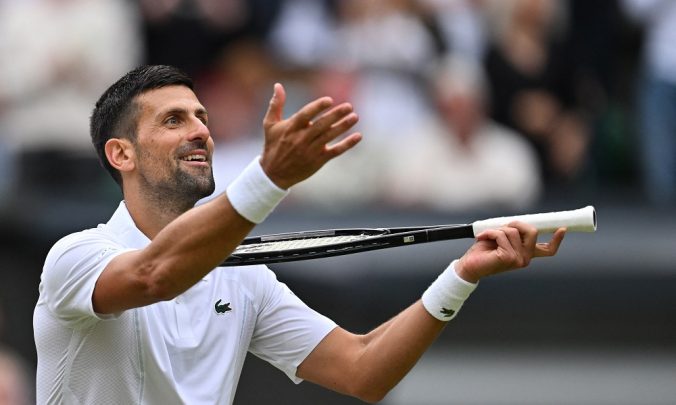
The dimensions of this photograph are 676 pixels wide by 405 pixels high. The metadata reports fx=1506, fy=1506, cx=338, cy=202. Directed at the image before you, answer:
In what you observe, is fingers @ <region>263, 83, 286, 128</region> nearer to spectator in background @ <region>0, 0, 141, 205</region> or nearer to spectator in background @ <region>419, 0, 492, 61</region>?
spectator in background @ <region>0, 0, 141, 205</region>

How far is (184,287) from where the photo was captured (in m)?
5.20

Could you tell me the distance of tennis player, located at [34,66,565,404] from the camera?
510 cm

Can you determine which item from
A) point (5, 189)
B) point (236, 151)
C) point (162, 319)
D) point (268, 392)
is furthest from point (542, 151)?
point (162, 319)

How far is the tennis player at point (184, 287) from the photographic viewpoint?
5.10 m

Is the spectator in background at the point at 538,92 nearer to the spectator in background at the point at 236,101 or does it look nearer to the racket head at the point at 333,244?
the spectator in background at the point at 236,101

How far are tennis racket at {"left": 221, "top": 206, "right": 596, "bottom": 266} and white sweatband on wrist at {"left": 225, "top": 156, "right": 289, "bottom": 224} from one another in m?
0.84

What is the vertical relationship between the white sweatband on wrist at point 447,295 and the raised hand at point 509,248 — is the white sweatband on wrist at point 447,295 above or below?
below

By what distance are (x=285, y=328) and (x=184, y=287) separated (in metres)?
1.13

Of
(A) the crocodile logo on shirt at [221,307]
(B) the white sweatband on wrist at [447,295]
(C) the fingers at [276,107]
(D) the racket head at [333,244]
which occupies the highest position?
(C) the fingers at [276,107]

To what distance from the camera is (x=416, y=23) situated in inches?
467

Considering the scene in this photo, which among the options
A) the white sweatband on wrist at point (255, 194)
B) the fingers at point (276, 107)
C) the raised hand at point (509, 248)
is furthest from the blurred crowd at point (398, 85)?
the fingers at point (276, 107)

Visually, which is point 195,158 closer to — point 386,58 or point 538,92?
point 386,58

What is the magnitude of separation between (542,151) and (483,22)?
4.17 ft

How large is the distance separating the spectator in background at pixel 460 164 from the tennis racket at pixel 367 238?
14.7ft
